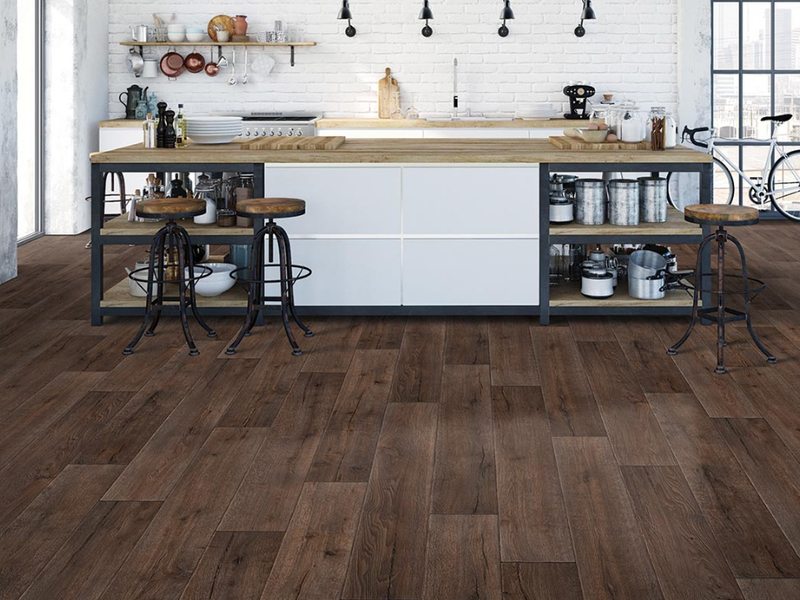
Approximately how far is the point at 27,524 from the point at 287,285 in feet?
7.74

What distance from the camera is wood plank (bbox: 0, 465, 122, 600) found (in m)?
2.54

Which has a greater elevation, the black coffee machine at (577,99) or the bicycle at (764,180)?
the black coffee machine at (577,99)

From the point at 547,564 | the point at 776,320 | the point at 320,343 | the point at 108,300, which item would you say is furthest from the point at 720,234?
the point at 108,300

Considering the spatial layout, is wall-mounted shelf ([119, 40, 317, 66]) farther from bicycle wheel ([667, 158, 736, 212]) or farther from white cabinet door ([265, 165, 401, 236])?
white cabinet door ([265, 165, 401, 236])

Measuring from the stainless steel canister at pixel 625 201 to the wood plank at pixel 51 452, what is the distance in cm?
262

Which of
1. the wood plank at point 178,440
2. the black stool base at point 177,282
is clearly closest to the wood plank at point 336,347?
the wood plank at point 178,440

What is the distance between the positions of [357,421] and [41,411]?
1.18 metres

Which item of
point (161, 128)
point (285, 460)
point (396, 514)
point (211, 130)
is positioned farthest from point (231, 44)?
point (396, 514)

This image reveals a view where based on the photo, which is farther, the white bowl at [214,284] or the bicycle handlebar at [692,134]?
the bicycle handlebar at [692,134]

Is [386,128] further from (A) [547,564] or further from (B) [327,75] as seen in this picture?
(A) [547,564]

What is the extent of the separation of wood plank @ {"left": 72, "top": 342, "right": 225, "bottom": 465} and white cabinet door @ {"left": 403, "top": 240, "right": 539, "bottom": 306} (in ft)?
3.85

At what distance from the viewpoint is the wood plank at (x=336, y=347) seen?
14.7 ft

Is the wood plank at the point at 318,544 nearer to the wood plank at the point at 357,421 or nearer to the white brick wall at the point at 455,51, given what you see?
the wood plank at the point at 357,421

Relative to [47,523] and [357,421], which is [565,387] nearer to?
[357,421]
